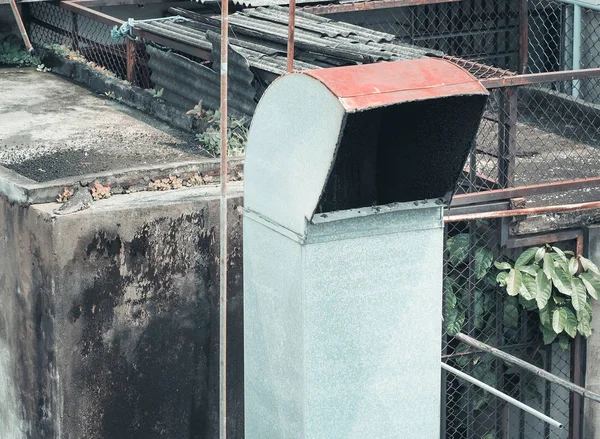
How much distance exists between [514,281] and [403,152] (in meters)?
2.79

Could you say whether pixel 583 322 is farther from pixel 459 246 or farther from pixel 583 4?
pixel 583 4

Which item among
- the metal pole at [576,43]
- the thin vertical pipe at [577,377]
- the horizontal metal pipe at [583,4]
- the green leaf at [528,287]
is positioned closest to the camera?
the green leaf at [528,287]

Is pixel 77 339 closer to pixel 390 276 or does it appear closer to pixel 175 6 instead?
pixel 390 276

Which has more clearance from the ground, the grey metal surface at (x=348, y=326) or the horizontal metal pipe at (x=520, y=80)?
the horizontal metal pipe at (x=520, y=80)

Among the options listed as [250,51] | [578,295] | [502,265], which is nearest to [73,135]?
[250,51]

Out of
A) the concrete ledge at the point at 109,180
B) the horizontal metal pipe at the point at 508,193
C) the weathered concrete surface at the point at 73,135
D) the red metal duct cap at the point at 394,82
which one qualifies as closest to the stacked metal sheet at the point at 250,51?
the weathered concrete surface at the point at 73,135

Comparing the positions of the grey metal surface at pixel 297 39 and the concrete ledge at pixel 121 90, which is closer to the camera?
the grey metal surface at pixel 297 39

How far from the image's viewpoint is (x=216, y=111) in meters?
9.42

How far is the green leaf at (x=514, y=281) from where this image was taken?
29.5 ft

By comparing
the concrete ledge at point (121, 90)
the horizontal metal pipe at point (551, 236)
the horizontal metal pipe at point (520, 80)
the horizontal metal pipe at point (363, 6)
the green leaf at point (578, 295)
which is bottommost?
the green leaf at point (578, 295)

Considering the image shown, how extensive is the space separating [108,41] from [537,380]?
17.8 ft

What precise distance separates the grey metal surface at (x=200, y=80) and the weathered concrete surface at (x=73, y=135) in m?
0.31

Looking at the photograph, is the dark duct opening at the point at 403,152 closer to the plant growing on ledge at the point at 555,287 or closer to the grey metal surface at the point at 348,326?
the grey metal surface at the point at 348,326

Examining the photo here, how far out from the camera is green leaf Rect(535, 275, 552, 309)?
903 centimetres
